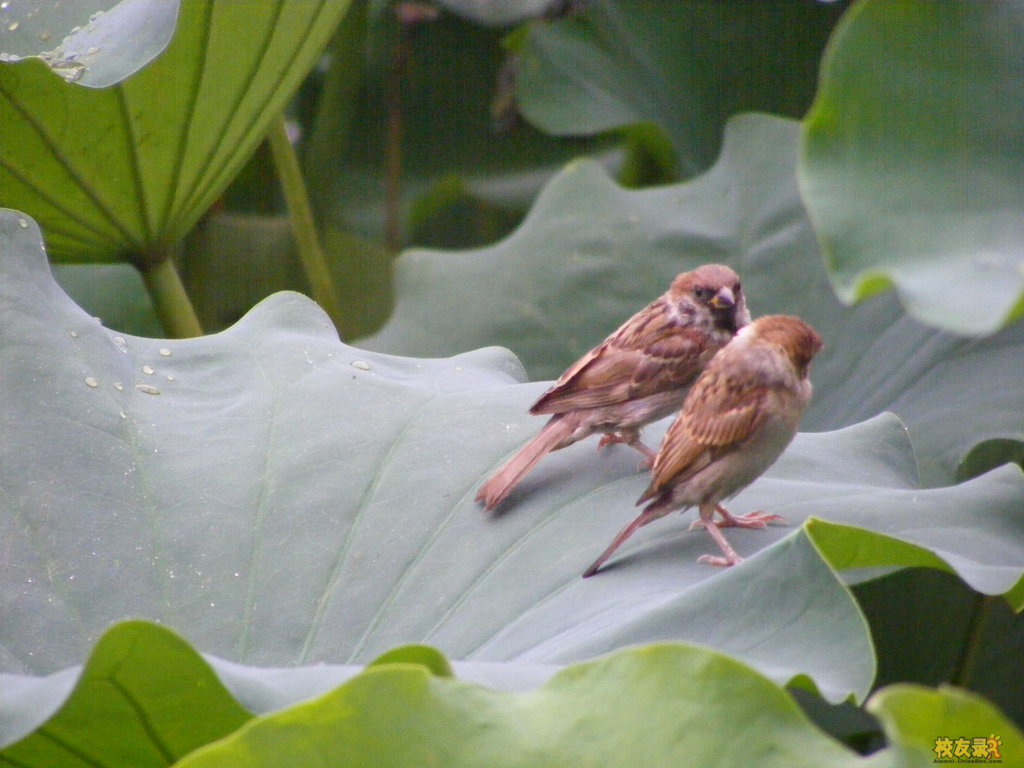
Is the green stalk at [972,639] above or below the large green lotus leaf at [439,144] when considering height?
below

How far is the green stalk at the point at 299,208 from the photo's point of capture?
388 centimetres

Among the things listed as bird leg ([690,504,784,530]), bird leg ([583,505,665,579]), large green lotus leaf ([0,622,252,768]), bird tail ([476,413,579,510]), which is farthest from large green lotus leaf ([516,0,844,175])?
large green lotus leaf ([0,622,252,768])

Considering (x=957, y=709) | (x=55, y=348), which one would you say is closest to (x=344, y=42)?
(x=55, y=348)

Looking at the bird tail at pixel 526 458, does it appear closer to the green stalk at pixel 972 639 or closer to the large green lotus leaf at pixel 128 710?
the large green lotus leaf at pixel 128 710

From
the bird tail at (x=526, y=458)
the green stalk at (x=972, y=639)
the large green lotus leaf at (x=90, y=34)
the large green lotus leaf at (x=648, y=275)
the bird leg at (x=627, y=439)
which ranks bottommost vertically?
the green stalk at (x=972, y=639)

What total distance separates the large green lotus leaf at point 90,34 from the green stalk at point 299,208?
2.27 ft

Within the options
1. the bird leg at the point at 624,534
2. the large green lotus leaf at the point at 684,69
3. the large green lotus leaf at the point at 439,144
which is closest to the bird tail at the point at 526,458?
the bird leg at the point at 624,534

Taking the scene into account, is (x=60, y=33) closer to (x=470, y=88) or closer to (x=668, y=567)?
(x=668, y=567)

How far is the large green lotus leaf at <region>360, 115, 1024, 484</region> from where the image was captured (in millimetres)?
3609

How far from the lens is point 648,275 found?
3.87 m

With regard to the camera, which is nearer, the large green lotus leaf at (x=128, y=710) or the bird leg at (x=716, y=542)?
the large green lotus leaf at (x=128, y=710)

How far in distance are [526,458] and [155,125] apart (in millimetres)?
1386

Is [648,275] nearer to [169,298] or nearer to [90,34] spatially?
[169,298]

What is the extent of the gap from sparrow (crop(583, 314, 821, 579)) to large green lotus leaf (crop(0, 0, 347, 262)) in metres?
1.48
